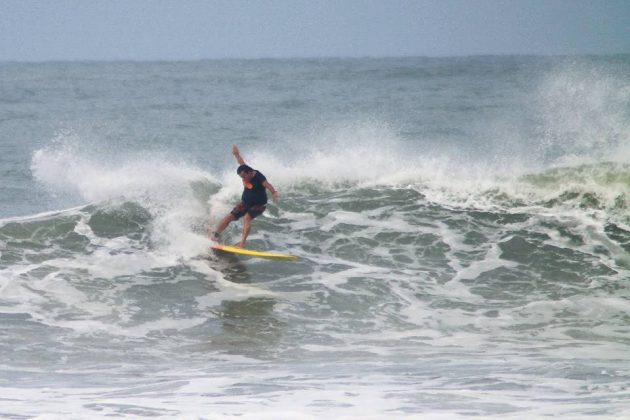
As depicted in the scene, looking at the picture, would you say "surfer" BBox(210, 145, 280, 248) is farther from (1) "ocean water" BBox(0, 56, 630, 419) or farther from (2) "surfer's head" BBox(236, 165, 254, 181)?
(1) "ocean water" BBox(0, 56, 630, 419)

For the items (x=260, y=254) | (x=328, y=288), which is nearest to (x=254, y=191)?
(x=260, y=254)

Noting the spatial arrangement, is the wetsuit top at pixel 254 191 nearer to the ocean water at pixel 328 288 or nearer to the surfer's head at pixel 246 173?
the surfer's head at pixel 246 173

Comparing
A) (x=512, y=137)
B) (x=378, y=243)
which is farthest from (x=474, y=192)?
(x=512, y=137)

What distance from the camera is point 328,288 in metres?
11.8

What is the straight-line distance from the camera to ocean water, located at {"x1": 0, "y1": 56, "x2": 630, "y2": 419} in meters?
7.43

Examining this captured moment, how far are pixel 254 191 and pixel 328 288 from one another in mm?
2062

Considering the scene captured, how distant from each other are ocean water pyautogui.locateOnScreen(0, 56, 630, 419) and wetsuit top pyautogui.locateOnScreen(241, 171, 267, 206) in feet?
3.19

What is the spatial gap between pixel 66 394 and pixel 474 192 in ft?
33.7

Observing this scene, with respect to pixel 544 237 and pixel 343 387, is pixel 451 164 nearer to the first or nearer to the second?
pixel 544 237

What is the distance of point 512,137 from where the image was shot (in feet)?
91.8

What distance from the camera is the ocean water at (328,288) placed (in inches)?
293

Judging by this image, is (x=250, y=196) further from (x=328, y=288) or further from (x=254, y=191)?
(x=328, y=288)

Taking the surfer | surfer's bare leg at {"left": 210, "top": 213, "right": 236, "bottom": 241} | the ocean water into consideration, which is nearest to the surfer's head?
the surfer

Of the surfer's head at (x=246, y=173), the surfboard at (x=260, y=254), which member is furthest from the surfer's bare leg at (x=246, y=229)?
the surfer's head at (x=246, y=173)
